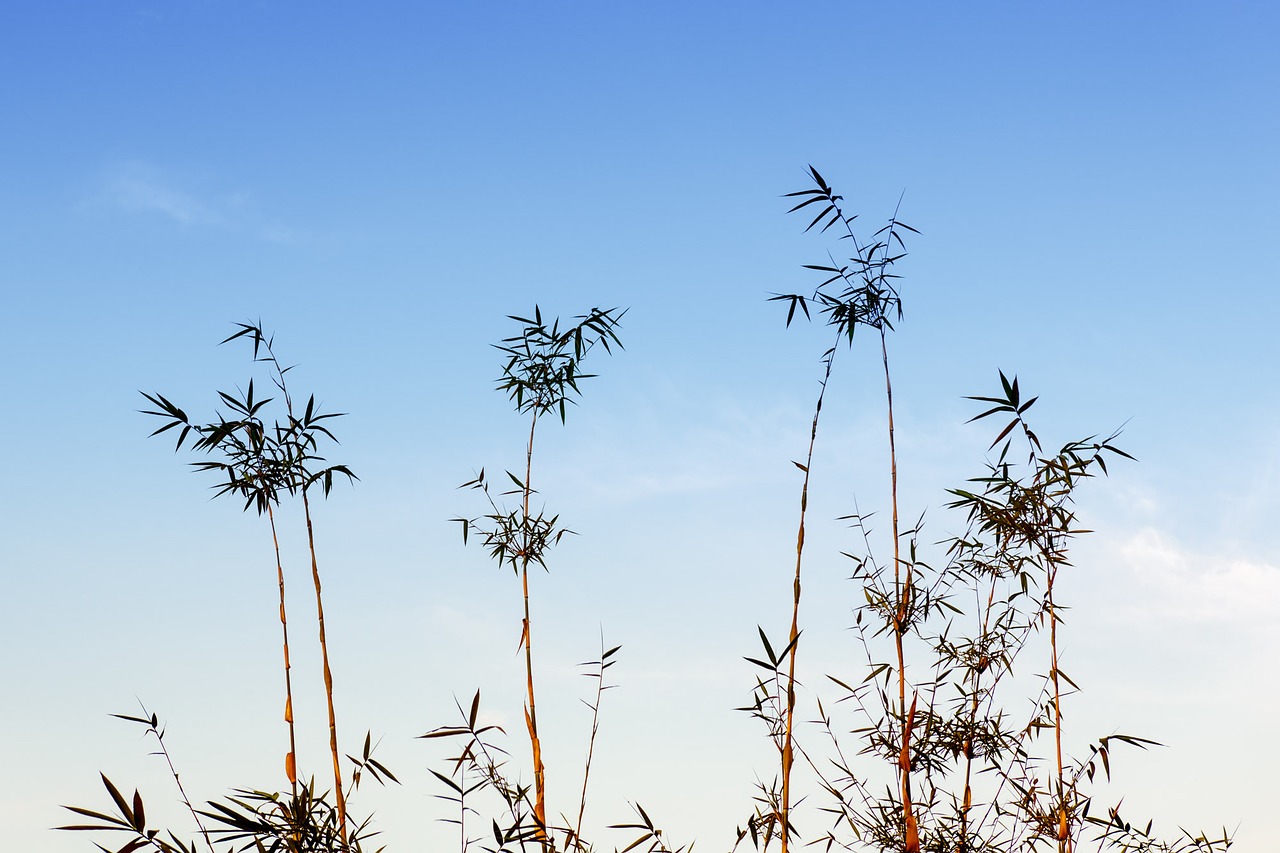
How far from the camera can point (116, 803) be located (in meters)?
3.37

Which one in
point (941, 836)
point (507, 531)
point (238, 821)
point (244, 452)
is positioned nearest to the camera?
point (238, 821)

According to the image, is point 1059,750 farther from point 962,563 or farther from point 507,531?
point 507,531

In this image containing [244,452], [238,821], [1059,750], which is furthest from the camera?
[244,452]

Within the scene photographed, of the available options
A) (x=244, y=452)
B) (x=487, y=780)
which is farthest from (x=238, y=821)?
(x=244, y=452)

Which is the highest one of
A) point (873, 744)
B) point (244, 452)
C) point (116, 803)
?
point (244, 452)

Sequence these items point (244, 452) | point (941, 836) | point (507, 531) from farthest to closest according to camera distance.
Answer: point (507, 531)
point (244, 452)
point (941, 836)

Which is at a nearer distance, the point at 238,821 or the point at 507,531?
the point at 238,821

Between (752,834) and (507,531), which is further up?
(507,531)

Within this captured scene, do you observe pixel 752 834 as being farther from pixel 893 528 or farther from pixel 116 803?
pixel 116 803

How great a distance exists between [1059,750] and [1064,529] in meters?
0.88

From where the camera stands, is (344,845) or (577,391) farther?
(577,391)

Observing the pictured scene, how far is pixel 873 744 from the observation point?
4672mm

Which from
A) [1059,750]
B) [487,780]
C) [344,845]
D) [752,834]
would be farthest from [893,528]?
[344,845]

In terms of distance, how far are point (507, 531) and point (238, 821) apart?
2.08 m
